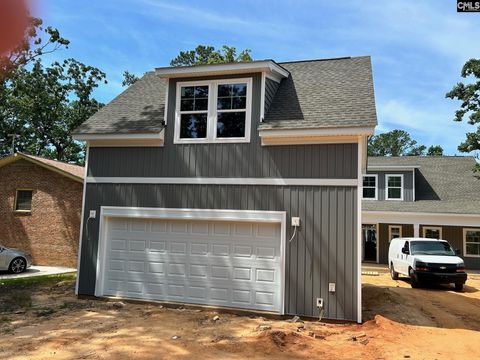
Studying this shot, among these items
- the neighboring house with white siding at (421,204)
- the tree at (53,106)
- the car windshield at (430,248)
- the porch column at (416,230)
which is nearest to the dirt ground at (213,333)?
the car windshield at (430,248)

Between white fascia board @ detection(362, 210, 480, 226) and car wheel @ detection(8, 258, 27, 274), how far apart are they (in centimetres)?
1624

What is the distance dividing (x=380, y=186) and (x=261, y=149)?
1582 centimetres

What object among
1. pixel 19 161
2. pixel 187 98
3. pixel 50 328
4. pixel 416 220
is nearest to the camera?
pixel 50 328

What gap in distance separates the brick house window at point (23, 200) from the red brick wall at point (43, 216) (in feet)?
0.66

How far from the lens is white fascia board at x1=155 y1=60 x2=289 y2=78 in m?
10.4

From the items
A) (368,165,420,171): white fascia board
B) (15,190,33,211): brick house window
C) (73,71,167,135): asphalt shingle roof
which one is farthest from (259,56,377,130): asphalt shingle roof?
(15,190,33,211): brick house window

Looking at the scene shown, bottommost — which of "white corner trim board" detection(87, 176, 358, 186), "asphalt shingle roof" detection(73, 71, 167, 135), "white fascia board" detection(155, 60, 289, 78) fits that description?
"white corner trim board" detection(87, 176, 358, 186)

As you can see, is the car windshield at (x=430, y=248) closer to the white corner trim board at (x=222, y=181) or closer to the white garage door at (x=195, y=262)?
the white corner trim board at (x=222, y=181)

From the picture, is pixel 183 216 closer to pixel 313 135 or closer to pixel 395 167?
pixel 313 135

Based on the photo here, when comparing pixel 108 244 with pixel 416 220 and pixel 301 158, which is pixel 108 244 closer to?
pixel 301 158

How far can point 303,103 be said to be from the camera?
10.8m

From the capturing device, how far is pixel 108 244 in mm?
11180

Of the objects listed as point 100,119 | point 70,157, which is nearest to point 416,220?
point 100,119

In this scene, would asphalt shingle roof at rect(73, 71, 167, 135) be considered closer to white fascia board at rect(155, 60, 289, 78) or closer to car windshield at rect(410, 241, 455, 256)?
white fascia board at rect(155, 60, 289, 78)
